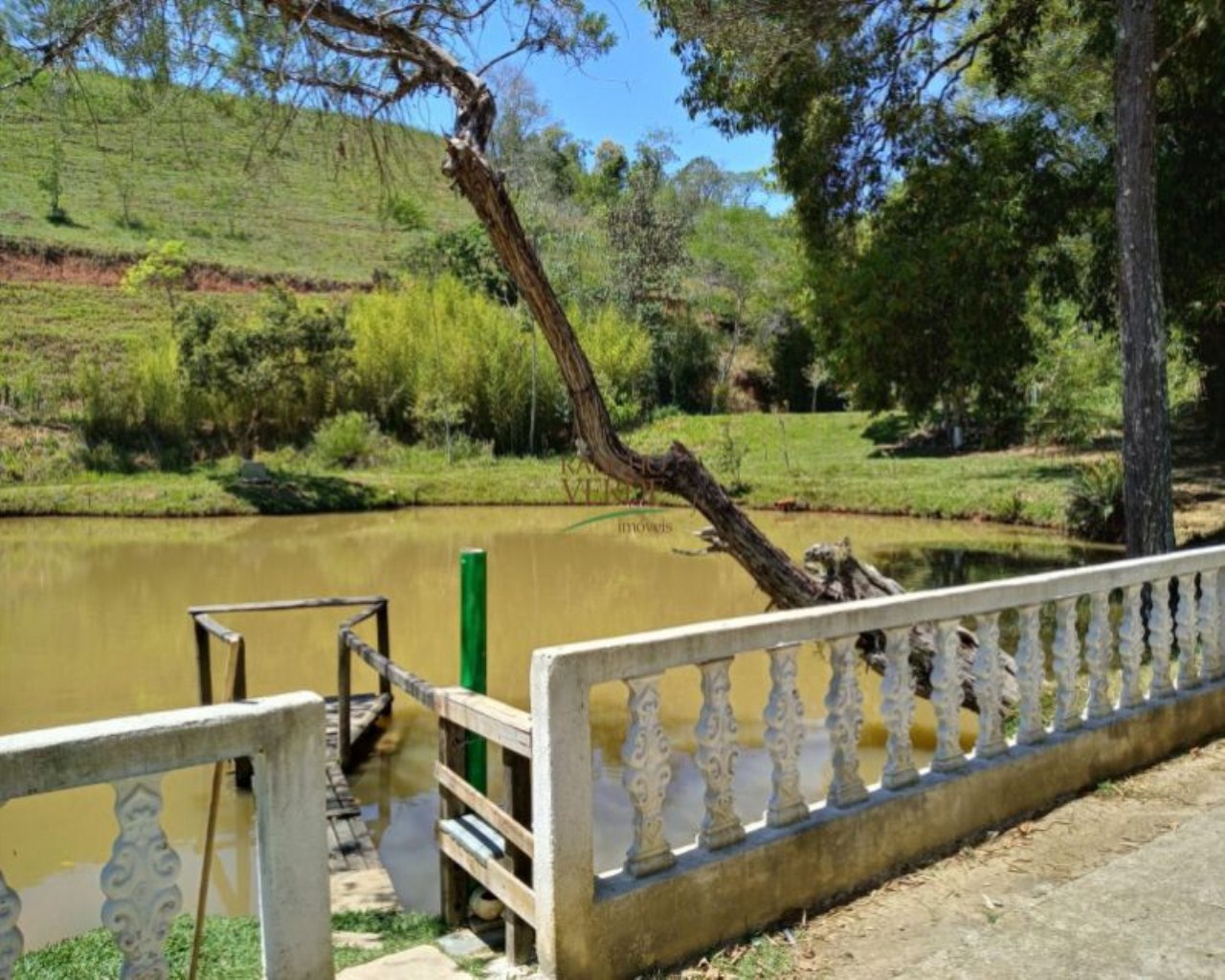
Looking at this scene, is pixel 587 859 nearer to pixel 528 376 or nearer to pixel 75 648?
pixel 75 648

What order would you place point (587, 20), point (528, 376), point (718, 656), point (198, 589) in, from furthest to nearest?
point (528, 376) → point (198, 589) → point (587, 20) → point (718, 656)

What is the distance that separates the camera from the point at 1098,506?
1441cm

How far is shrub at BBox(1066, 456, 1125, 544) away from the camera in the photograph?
46.4ft

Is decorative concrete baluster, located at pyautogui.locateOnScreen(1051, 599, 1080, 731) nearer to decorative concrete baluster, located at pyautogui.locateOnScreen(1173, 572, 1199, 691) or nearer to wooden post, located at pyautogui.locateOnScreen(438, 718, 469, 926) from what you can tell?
decorative concrete baluster, located at pyautogui.locateOnScreen(1173, 572, 1199, 691)

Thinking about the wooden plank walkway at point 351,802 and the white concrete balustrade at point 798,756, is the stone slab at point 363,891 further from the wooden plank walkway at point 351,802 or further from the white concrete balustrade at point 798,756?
the white concrete balustrade at point 798,756

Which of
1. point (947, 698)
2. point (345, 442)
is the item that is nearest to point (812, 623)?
point (947, 698)

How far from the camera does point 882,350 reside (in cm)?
945

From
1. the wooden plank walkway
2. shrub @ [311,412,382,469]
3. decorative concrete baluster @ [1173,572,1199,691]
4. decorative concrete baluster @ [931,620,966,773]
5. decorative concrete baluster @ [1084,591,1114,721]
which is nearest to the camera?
decorative concrete baluster @ [931,620,966,773]

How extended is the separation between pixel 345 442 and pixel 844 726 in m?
23.0

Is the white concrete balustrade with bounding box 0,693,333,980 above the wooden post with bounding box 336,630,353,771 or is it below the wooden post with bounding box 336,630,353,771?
above

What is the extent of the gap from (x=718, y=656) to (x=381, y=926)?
2.00 meters

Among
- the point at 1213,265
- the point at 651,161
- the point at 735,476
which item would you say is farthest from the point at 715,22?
the point at 651,161

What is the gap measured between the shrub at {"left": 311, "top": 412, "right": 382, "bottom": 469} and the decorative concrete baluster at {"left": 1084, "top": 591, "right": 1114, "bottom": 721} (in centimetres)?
2232

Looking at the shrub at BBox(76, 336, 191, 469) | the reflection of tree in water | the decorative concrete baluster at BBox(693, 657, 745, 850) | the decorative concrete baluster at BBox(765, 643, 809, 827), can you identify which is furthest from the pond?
the shrub at BBox(76, 336, 191, 469)
